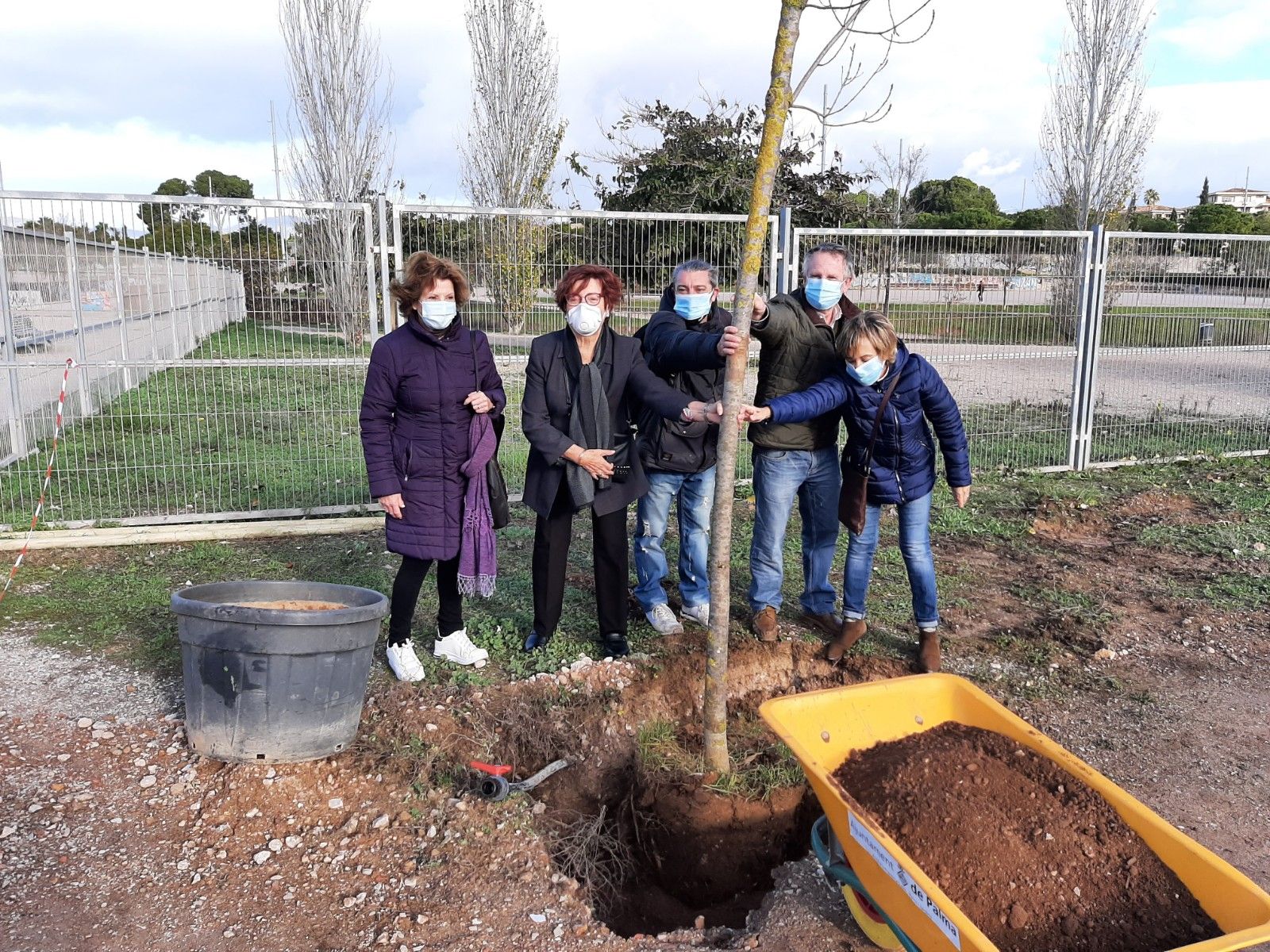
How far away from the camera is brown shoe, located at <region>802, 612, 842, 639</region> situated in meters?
5.31

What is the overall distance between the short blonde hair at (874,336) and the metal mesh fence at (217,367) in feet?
12.0

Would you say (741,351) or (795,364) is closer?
(741,351)

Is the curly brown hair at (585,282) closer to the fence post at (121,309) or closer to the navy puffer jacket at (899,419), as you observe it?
the navy puffer jacket at (899,419)

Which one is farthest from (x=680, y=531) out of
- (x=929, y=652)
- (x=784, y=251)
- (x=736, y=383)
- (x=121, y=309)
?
(x=121, y=309)

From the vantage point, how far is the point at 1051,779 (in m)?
3.04

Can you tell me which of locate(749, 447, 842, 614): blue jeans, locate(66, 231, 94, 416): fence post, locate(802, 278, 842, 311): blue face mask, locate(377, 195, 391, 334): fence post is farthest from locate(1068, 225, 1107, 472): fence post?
locate(66, 231, 94, 416): fence post

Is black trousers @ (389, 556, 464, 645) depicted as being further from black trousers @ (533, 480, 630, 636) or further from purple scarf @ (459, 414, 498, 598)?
black trousers @ (533, 480, 630, 636)

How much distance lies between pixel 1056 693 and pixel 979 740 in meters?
1.71

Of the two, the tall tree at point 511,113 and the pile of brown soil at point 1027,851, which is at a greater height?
the tall tree at point 511,113

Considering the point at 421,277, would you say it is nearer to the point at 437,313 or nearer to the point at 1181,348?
the point at 437,313

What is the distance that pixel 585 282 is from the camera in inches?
176

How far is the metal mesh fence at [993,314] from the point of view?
845 cm

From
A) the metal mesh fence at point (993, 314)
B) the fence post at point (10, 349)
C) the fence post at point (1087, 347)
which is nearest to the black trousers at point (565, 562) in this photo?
the metal mesh fence at point (993, 314)

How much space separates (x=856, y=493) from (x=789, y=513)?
396 millimetres
